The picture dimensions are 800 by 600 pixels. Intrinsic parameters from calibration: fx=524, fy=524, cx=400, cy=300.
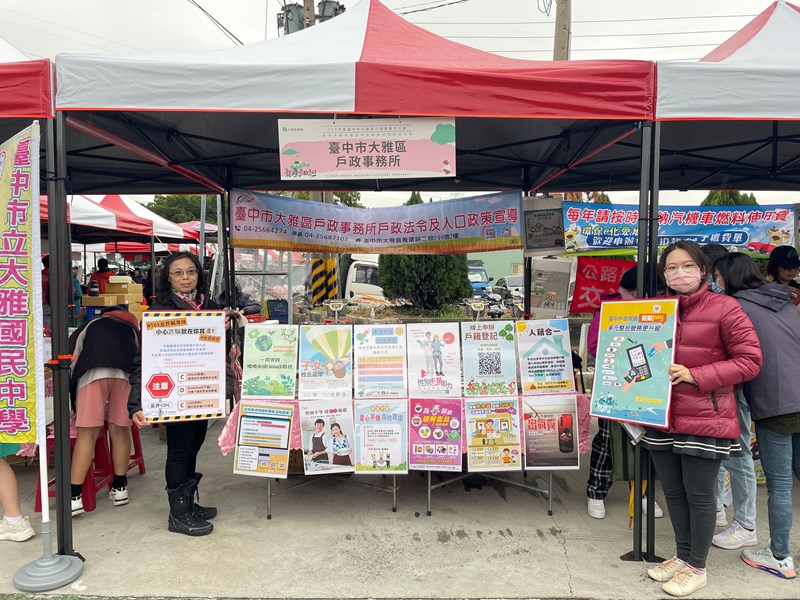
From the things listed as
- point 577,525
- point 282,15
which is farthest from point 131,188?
point 282,15

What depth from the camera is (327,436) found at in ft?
10.5

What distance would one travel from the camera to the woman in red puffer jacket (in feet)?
7.53

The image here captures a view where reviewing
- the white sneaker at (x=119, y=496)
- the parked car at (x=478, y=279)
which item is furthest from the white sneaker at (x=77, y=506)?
the parked car at (x=478, y=279)

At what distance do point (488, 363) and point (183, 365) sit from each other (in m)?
1.80

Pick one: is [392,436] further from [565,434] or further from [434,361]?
[565,434]

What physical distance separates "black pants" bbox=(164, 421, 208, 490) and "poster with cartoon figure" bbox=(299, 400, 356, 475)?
2.07 feet

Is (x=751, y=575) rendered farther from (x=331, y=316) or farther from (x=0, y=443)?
(x=331, y=316)

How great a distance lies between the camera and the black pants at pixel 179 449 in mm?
3008

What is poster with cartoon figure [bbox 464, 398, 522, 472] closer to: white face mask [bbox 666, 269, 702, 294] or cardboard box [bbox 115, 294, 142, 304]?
white face mask [bbox 666, 269, 702, 294]

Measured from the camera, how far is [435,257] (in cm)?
1184

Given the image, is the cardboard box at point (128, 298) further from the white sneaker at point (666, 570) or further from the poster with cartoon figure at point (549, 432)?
the white sneaker at point (666, 570)

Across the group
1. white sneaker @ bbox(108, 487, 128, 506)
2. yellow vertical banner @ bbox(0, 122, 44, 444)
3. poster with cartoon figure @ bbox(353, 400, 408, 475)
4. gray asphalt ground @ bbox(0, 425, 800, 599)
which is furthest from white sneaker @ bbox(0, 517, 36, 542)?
poster with cartoon figure @ bbox(353, 400, 408, 475)

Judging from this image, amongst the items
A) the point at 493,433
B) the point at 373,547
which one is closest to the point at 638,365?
the point at 493,433

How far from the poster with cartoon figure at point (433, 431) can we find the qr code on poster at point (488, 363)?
0.25m
